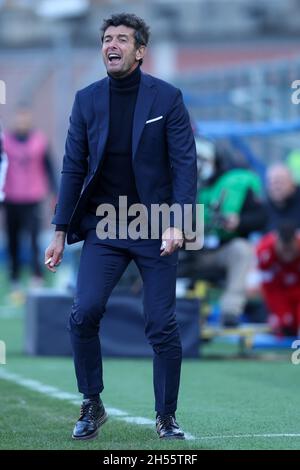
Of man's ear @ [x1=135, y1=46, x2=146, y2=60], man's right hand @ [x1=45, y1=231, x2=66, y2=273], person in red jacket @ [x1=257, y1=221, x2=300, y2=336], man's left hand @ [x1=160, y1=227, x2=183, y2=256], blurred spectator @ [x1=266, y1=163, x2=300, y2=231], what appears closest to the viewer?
man's left hand @ [x1=160, y1=227, x2=183, y2=256]

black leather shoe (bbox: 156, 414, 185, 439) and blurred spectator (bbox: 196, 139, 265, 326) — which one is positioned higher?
blurred spectator (bbox: 196, 139, 265, 326)

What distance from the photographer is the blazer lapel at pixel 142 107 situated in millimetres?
7070

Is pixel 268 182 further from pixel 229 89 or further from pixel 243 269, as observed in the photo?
pixel 229 89

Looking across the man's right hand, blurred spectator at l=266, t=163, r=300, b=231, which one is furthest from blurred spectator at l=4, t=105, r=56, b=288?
the man's right hand

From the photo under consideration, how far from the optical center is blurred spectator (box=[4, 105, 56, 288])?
18594 mm

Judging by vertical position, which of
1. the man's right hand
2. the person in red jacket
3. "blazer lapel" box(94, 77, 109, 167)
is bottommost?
the person in red jacket

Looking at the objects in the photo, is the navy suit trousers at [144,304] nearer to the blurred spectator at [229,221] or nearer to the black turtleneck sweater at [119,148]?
the black turtleneck sweater at [119,148]

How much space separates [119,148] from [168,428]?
4.62ft

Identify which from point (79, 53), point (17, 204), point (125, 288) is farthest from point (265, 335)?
point (79, 53)

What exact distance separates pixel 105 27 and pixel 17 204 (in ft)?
39.1

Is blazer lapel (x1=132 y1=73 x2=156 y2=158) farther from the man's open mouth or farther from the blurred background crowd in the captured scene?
the blurred background crowd

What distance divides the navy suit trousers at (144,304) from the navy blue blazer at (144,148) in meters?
0.23

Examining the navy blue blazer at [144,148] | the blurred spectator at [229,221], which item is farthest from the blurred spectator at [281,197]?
the navy blue blazer at [144,148]

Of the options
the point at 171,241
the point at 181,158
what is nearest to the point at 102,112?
the point at 181,158
